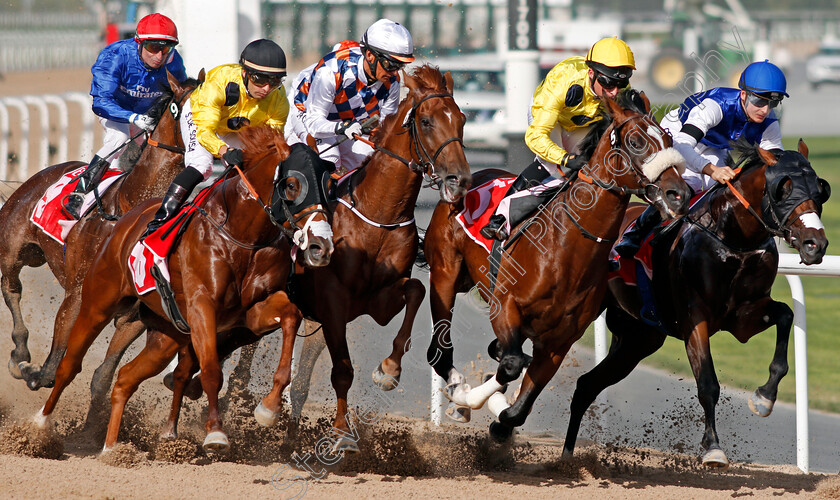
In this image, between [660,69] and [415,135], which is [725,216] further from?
[660,69]

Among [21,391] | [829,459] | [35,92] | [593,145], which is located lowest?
[829,459]

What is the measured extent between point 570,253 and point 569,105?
88cm

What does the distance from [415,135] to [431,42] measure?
14.0 m

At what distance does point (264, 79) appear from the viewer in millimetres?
5094

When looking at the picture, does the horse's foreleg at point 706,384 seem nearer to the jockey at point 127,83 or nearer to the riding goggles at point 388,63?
the riding goggles at point 388,63

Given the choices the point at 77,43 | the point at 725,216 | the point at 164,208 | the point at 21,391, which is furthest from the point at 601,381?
the point at 77,43

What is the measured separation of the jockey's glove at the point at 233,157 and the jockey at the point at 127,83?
1.47 metres

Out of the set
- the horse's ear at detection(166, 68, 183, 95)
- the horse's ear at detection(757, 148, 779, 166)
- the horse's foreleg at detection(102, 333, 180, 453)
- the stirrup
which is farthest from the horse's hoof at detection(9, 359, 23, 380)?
the horse's ear at detection(757, 148, 779, 166)

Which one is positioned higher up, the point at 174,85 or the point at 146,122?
the point at 174,85

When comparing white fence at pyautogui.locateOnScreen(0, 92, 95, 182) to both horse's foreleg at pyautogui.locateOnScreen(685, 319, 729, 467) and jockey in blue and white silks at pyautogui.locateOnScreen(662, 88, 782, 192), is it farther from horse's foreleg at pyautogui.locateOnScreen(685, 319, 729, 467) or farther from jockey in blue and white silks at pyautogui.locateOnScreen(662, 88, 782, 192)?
horse's foreleg at pyautogui.locateOnScreen(685, 319, 729, 467)

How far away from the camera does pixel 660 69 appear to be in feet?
69.6

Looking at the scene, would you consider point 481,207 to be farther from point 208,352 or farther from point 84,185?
point 84,185

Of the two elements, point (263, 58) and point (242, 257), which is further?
point (263, 58)

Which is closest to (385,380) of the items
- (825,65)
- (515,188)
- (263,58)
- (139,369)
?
(515,188)
